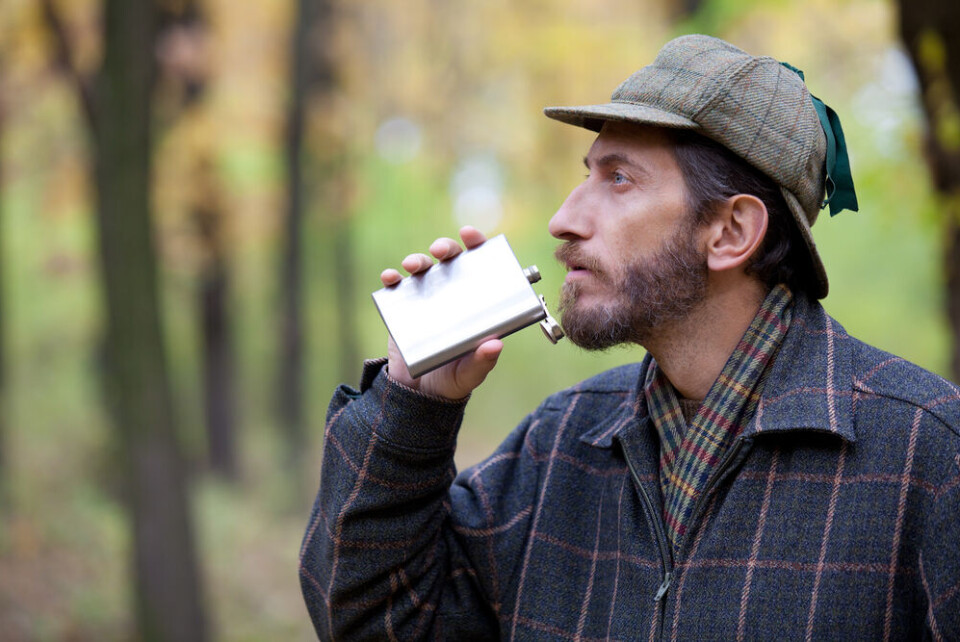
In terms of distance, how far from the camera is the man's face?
7.06 ft

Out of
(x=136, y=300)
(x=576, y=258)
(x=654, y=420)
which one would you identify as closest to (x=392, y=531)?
(x=654, y=420)

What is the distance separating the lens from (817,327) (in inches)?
81.9

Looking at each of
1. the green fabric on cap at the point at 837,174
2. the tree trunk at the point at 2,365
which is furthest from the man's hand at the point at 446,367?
the tree trunk at the point at 2,365

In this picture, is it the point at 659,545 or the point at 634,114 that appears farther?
the point at 634,114

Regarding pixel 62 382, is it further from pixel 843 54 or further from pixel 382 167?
pixel 843 54

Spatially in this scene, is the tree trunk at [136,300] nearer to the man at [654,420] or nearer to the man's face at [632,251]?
the man at [654,420]

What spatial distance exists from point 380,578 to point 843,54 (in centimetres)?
847

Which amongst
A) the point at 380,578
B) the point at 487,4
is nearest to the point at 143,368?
the point at 380,578

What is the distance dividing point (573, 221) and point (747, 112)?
45 centimetres

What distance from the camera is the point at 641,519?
2070 mm

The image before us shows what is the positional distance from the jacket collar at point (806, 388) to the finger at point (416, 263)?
22.6 inches

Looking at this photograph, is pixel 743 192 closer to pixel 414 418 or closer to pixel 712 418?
pixel 712 418

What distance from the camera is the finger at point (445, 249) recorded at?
212 cm

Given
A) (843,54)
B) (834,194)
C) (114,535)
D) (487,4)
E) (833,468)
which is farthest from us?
(487,4)
